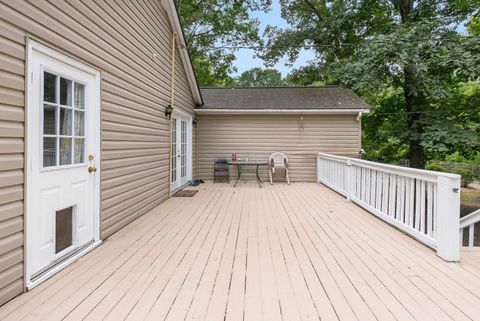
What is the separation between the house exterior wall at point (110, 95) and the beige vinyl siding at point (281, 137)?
7.38 ft

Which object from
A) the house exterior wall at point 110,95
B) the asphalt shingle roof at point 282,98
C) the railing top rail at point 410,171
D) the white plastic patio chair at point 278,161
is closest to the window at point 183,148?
the house exterior wall at point 110,95

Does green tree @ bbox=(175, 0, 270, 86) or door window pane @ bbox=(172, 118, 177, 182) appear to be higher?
green tree @ bbox=(175, 0, 270, 86)

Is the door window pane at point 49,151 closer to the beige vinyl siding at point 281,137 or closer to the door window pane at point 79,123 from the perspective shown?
the door window pane at point 79,123

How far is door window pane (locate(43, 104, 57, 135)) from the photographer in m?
2.59

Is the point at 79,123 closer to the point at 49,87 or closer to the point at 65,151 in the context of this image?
the point at 65,151

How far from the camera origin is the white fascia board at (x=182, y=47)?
6.11m

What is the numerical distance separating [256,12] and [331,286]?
54.9 ft

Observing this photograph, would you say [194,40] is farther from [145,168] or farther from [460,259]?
[460,259]

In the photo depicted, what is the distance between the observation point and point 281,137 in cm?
910

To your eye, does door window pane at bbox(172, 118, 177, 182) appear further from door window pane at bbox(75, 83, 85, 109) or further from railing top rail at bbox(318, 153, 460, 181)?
railing top rail at bbox(318, 153, 460, 181)

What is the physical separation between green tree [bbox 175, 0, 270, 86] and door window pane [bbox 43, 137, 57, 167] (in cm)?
1367

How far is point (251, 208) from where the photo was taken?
5426mm

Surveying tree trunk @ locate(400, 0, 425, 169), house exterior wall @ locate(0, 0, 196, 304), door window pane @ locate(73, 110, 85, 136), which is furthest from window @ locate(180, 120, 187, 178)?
tree trunk @ locate(400, 0, 425, 169)

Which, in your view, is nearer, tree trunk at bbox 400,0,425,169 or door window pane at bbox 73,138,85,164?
door window pane at bbox 73,138,85,164
